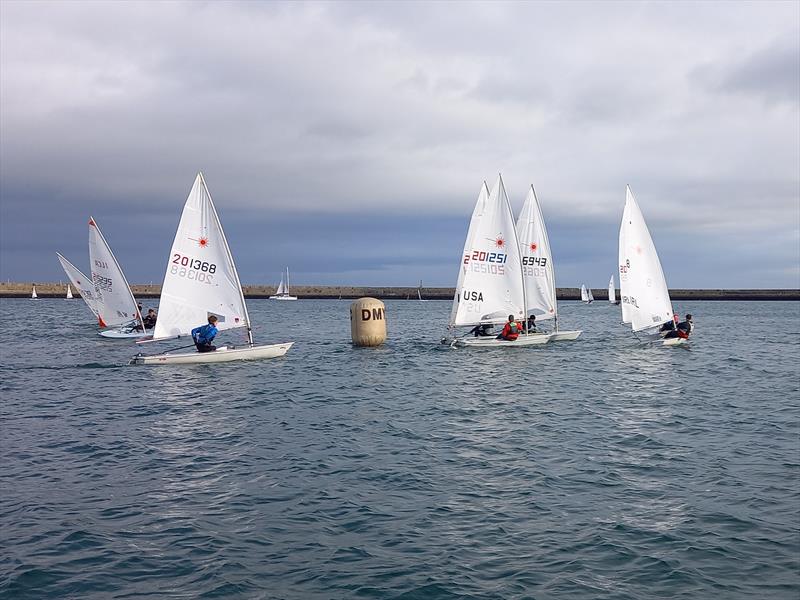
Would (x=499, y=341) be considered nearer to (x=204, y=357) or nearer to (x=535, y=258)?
(x=535, y=258)

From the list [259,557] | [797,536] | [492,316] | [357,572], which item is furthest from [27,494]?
[492,316]

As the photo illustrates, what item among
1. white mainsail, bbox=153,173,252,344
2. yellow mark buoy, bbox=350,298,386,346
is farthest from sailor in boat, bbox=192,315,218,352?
yellow mark buoy, bbox=350,298,386,346

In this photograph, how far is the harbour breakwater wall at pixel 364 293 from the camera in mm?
163500

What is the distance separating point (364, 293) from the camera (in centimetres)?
19162

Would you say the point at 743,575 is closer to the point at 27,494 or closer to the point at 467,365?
the point at 27,494

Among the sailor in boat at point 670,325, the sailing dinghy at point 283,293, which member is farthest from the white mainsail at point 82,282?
the sailing dinghy at point 283,293

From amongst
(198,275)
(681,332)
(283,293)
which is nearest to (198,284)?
(198,275)

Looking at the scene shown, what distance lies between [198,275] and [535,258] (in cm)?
1890

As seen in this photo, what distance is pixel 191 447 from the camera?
14891 millimetres

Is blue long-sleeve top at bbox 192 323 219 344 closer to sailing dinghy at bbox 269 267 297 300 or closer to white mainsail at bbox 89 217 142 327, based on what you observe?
white mainsail at bbox 89 217 142 327

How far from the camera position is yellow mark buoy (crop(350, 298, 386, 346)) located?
38.4m

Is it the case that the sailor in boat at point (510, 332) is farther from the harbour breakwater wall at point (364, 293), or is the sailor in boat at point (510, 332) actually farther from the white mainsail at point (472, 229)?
the harbour breakwater wall at point (364, 293)

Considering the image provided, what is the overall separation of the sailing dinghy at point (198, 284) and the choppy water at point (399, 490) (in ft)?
17.8

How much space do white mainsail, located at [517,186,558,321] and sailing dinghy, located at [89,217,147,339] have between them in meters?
24.1
